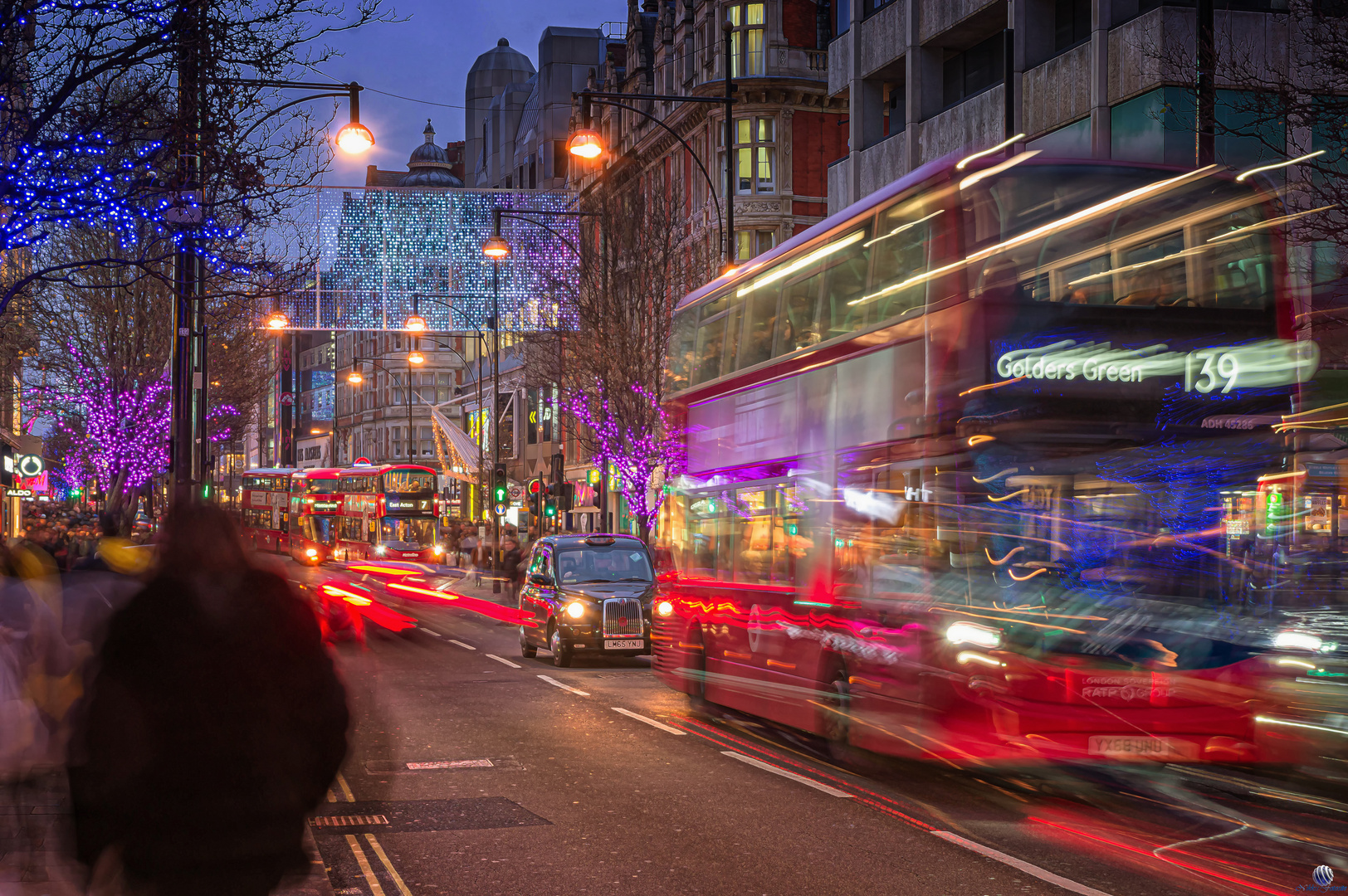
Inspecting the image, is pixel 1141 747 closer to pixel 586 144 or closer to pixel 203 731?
pixel 203 731

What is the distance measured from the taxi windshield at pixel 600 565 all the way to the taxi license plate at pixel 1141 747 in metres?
12.4

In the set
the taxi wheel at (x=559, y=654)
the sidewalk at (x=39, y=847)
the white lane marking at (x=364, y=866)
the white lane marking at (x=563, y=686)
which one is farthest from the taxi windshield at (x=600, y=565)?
the sidewalk at (x=39, y=847)

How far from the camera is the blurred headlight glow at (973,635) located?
30.6ft

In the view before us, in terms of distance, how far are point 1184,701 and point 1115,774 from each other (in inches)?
70.6

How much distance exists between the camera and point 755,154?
49.0m

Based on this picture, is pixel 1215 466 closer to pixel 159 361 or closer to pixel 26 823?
pixel 26 823

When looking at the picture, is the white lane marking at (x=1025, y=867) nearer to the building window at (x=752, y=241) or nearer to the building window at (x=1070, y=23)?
the building window at (x=1070, y=23)

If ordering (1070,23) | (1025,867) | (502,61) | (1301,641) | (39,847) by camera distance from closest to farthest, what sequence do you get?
(39,847) < (1025,867) < (1301,641) < (1070,23) < (502,61)

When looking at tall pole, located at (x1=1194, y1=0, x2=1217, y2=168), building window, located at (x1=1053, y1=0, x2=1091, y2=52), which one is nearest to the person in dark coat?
tall pole, located at (x1=1194, y1=0, x2=1217, y2=168)

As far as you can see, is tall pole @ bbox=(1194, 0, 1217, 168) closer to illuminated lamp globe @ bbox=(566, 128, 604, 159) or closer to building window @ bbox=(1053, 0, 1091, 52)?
building window @ bbox=(1053, 0, 1091, 52)

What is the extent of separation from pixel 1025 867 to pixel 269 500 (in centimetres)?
5948

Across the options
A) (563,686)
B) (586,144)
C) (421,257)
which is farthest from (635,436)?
(563,686)

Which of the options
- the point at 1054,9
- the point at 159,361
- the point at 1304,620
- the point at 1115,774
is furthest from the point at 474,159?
the point at 1115,774

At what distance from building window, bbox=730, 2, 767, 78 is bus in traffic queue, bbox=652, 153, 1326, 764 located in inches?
1540
